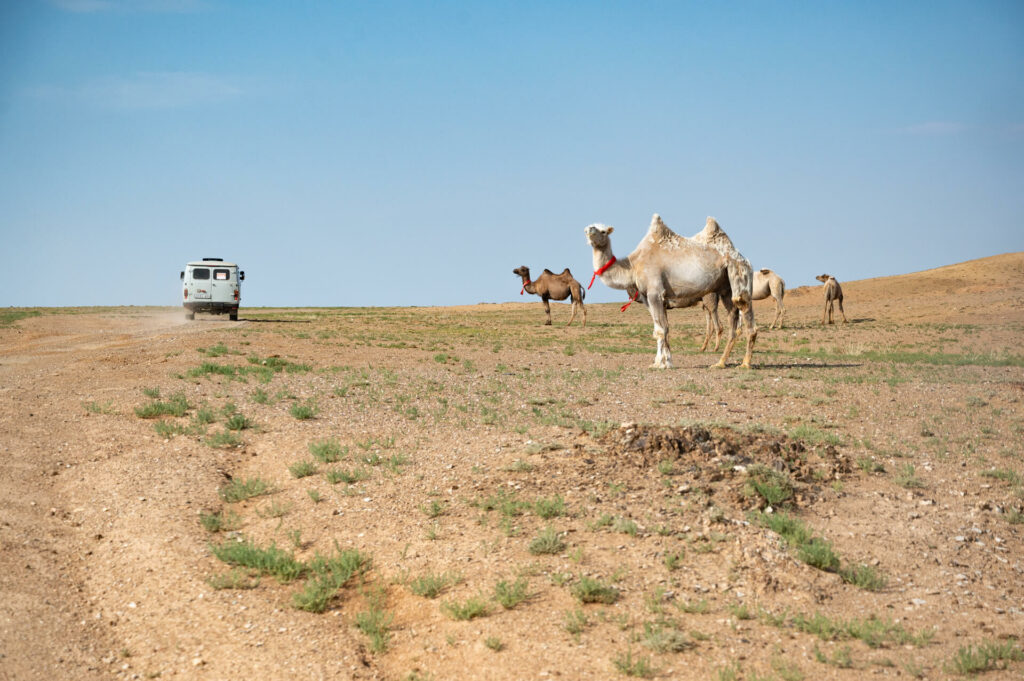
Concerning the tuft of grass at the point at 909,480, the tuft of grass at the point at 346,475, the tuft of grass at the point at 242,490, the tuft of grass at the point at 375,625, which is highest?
the tuft of grass at the point at 909,480

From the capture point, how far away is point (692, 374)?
16.6 meters

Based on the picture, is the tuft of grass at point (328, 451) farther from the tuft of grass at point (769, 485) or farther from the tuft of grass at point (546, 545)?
the tuft of grass at point (769, 485)

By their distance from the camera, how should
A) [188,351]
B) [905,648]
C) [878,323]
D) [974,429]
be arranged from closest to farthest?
1. [905,648]
2. [974,429]
3. [188,351]
4. [878,323]

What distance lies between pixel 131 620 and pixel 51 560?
1.48 m

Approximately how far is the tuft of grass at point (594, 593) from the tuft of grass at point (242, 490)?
3.98m

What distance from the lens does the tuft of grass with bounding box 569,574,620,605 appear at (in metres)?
6.70

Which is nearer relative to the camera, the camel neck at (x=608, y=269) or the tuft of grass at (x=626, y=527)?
the tuft of grass at (x=626, y=527)

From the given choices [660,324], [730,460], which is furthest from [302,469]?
[660,324]

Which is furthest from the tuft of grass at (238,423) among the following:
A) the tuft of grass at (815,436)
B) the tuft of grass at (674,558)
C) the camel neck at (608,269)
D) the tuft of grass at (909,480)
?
the camel neck at (608,269)

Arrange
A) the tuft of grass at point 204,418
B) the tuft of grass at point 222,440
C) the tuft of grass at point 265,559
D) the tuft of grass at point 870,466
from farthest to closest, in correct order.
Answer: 1. the tuft of grass at point 204,418
2. the tuft of grass at point 222,440
3. the tuft of grass at point 870,466
4. the tuft of grass at point 265,559

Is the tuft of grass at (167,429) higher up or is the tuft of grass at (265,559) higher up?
the tuft of grass at (167,429)

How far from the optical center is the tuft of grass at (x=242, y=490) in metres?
9.18

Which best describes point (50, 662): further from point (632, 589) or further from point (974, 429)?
point (974, 429)

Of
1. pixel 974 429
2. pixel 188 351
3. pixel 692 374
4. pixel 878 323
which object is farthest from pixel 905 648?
pixel 878 323
